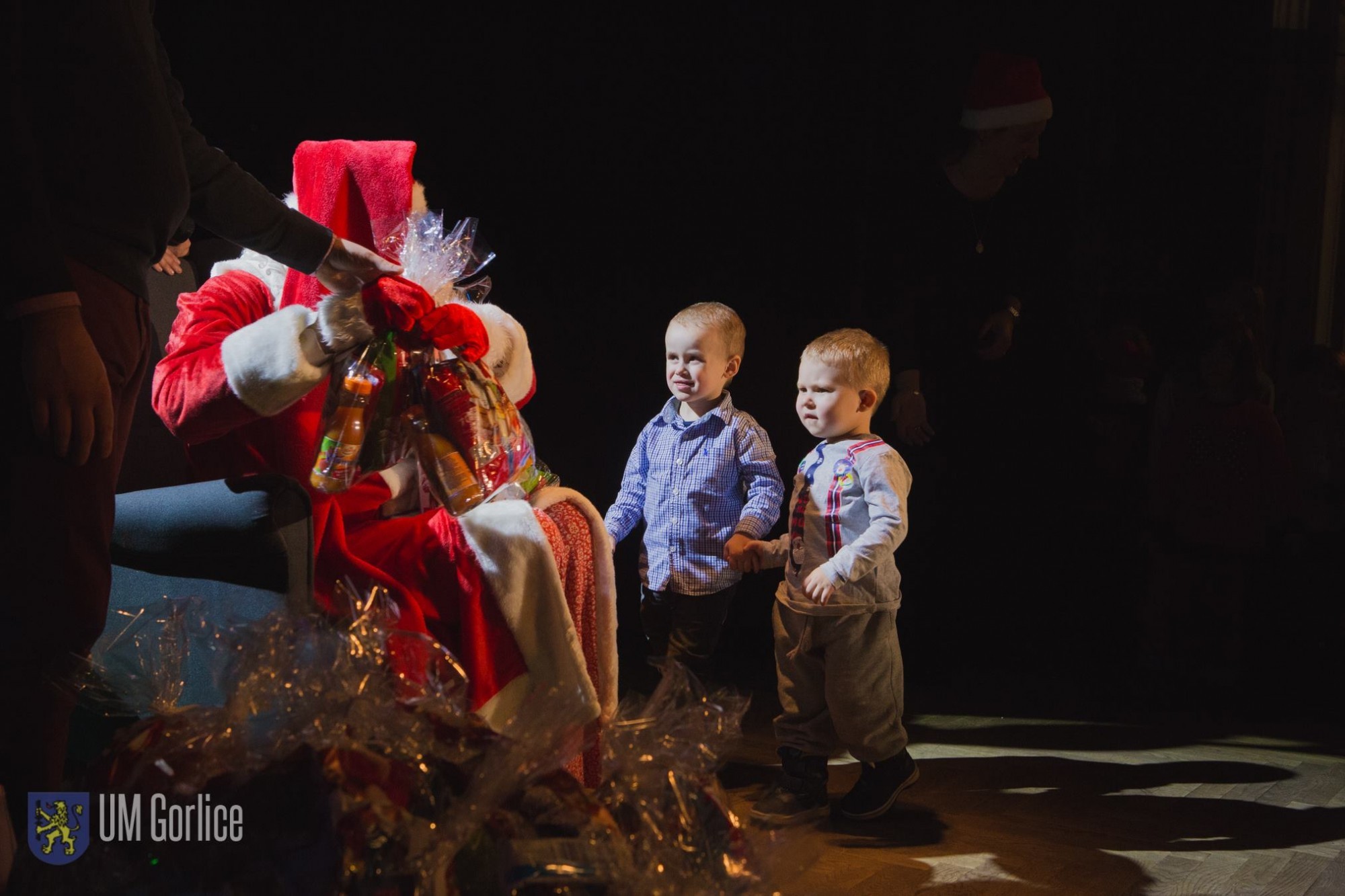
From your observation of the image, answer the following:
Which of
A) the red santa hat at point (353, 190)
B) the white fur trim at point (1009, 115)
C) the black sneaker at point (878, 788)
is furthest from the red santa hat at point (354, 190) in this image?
the white fur trim at point (1009, 115)

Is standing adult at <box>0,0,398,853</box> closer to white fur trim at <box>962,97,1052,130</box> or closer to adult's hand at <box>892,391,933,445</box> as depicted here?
adult's hand at <box>892,391,933,445</box>

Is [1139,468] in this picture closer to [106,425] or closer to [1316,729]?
[1316,729]

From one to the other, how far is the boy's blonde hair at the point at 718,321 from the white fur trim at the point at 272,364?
111cm

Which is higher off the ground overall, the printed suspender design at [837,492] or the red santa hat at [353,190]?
the red santa hat at [353,190]

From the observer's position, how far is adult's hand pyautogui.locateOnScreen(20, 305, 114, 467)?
1.21 metres

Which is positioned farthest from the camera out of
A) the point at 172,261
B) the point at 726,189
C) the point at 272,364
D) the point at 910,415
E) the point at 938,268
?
the point at 726,189

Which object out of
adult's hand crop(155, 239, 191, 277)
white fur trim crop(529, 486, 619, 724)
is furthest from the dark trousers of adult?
adult's hand crop(155, 239, 191, 277)

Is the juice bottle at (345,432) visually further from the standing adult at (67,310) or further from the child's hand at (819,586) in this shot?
the child's hand at (819,586)

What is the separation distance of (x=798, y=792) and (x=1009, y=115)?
1830mm

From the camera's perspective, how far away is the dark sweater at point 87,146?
1204 mm

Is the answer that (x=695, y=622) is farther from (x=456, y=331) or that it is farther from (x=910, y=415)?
(x=456, y=331)

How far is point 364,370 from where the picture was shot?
1.78 m

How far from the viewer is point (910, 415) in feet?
10.1

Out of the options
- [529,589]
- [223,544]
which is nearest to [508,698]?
[529,589]
